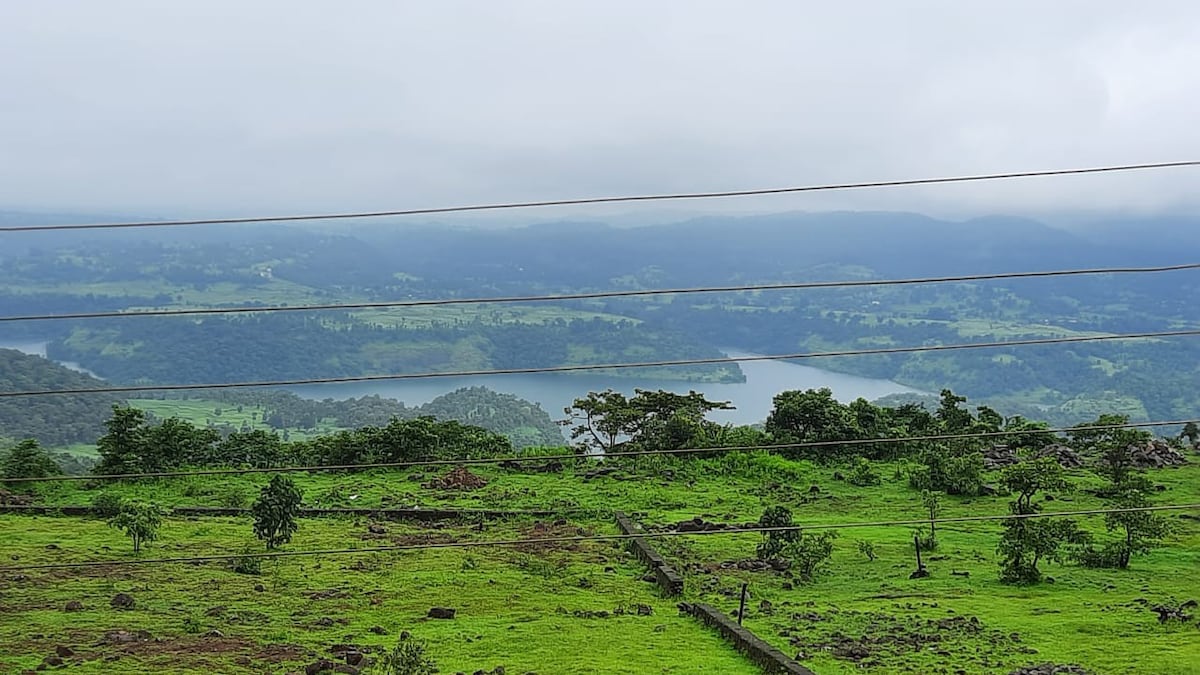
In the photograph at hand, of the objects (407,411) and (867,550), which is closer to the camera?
(867,550)

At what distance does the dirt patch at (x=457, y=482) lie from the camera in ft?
78.6

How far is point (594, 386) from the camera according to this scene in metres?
91.1

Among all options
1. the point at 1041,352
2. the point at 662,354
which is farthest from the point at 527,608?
the point at 1041,352

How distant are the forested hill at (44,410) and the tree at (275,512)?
1020 inches

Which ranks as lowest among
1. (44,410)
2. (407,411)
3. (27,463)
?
(407,411)

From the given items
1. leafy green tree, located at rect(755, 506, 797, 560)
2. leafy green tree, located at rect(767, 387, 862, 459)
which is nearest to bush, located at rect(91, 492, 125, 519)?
leafy green tree, located at rect(755, 506, 797, 560)

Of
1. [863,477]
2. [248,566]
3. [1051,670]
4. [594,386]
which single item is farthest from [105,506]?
[594,386]

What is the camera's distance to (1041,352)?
74.4 m

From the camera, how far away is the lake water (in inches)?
2717

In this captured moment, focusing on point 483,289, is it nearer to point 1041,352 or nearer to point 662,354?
point 662,354

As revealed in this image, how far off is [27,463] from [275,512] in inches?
396

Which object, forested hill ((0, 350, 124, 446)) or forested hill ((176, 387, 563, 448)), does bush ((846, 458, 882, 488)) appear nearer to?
forested hill ((176, 387, 563, 448))

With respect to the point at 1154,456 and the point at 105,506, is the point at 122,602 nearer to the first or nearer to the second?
the point at 105,506

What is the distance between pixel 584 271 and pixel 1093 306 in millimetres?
63636
